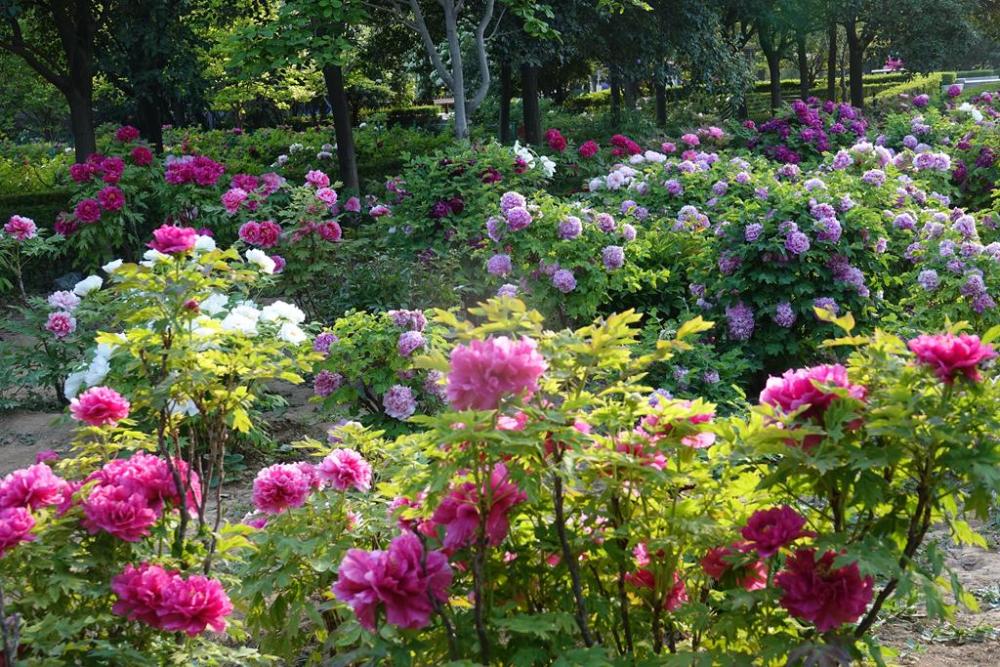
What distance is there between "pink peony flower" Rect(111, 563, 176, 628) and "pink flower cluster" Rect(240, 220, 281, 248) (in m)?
3.78

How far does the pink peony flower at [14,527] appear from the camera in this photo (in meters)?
2.27

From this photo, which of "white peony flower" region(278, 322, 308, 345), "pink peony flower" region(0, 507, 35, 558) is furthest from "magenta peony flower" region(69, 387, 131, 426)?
"white peony flower" region(278, 322, 308, 345)

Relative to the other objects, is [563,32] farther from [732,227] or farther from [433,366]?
[433,366]

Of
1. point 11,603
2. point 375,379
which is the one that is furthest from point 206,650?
point 375,379

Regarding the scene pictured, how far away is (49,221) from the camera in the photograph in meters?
11.0

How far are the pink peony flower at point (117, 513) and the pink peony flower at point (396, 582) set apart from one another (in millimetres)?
629

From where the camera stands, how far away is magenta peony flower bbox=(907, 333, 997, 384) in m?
1.96

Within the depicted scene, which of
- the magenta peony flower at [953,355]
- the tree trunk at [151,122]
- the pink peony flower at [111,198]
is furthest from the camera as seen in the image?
the tree trunk at [151,122]

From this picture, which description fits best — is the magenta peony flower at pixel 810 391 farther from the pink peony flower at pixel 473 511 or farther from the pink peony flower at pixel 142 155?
the pink peony flower at pixel 142 155

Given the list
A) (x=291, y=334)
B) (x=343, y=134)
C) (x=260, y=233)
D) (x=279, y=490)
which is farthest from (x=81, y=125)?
(x=279, y=490)

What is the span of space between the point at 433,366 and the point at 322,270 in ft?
16.3

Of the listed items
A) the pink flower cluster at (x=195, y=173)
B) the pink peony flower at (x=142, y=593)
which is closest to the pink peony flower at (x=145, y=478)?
the pink peony flower at (x=142, y=593)

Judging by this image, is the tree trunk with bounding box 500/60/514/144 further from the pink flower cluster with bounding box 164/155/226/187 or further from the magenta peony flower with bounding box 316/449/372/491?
the magenta peony flower with bounding box 316/449/372/491

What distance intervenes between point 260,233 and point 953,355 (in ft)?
15.4
